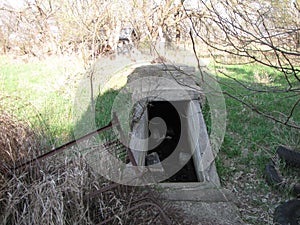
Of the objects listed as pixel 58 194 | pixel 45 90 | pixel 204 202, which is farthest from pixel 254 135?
pixel 45 90

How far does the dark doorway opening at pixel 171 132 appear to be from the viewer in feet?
17.3

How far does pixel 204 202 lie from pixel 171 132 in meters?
3.55

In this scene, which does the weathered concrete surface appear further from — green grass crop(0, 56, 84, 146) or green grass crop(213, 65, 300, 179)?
green grass crop(0, 56, 84, 146)

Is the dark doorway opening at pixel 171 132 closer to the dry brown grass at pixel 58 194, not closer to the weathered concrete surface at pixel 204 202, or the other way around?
the weathered concrete surface at pixel 204 202

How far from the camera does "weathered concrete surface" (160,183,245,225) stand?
2902 mm

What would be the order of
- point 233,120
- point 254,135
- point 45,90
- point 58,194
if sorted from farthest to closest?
1. point 45,90
2. point 233,120
3. point 254,135
4. point 58,194

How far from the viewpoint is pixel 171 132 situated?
6.71 meters

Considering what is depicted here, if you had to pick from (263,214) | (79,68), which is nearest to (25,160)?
(263,214)

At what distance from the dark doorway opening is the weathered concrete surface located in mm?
1457

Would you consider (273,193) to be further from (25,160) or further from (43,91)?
(43,91)

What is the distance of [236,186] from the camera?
3.80m

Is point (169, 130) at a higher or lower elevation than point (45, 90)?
lower

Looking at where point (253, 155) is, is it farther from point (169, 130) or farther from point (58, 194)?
point (58, 194)

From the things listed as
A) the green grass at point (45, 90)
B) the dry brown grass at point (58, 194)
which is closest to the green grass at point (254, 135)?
the dry brown grass at point (58, 194)
